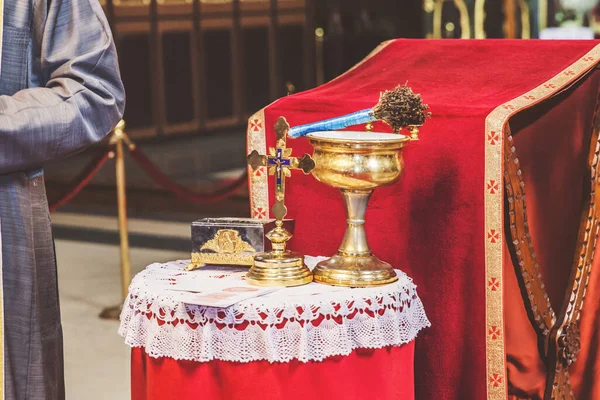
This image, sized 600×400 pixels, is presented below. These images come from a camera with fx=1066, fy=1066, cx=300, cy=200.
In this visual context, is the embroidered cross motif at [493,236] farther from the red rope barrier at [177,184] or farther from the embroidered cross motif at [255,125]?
the red rope barrier at [177,184]

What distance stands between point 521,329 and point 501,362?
215 mm

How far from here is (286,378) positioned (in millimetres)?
2654

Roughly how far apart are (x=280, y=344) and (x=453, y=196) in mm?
752

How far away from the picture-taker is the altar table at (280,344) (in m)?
2.63

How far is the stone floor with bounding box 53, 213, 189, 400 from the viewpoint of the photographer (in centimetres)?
465

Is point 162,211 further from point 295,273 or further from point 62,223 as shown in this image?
point 295,273

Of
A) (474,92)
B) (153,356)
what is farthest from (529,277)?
(153,356)

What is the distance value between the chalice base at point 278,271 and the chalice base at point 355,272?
0.20 ft

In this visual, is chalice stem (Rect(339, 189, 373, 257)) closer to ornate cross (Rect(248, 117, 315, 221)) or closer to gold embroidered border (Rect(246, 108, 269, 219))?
ornate cross (Rect(248, 117, 315, 221))

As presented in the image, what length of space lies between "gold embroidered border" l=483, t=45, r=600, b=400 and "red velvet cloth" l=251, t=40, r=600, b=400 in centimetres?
2

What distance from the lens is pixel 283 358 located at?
2.62m

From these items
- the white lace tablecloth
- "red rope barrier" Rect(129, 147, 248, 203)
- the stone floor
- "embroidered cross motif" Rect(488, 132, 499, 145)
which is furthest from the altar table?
"red rope barrier" Rect(129, 147, 248, 203)

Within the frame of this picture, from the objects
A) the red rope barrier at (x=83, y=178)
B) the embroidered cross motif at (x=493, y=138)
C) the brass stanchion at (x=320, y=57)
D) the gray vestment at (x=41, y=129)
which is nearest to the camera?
the gray vestment at (x=41, y=129)

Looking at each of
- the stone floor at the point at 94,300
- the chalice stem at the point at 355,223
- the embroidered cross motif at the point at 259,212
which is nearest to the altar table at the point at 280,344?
the chalice stem at the point at 355,223
